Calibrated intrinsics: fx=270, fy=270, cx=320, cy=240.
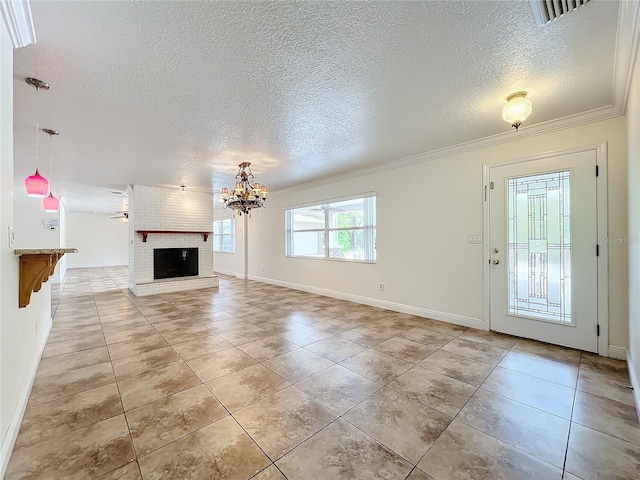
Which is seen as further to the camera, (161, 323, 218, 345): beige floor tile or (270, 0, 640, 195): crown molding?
(161, 323, 218, 345): beige floor tile

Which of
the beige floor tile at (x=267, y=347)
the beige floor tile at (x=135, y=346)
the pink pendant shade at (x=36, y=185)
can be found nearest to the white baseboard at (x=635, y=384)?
the beige floor tile at (x=267, y=347)

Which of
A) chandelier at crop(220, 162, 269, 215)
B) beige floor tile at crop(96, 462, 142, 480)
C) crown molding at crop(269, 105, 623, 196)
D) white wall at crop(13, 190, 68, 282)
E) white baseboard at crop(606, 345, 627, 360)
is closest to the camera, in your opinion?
beige floor tile at crop(96, 462, 142, 480)

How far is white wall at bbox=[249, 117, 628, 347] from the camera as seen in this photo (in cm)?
280

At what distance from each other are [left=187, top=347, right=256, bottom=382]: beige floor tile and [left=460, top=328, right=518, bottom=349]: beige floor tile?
2700 millimetres

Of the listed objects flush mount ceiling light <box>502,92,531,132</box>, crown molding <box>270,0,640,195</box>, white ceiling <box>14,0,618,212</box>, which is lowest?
flush mount ceiling light <box>502,92,531,132</box>

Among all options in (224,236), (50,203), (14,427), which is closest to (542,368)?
(14,427)

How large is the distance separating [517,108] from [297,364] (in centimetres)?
319

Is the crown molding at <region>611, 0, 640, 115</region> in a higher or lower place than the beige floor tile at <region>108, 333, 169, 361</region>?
higher

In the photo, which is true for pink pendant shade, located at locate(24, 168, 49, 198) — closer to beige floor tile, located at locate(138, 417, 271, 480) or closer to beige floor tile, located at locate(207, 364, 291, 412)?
beige floor tile, located at locate(207, 364, 291, 412)

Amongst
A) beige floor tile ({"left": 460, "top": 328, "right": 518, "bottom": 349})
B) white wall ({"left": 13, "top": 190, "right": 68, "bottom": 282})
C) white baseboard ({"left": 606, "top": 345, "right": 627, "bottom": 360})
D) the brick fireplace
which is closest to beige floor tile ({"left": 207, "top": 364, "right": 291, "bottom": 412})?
beige floor tile ({"left": 460, "top": 328, "right": 518, "bottom": 349})

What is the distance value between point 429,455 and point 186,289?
21.1ft

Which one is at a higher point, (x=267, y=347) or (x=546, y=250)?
(x=546, y=250)

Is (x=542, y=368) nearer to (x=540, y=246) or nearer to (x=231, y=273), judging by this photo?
(x=540, y=246)

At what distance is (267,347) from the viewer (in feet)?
10.3
